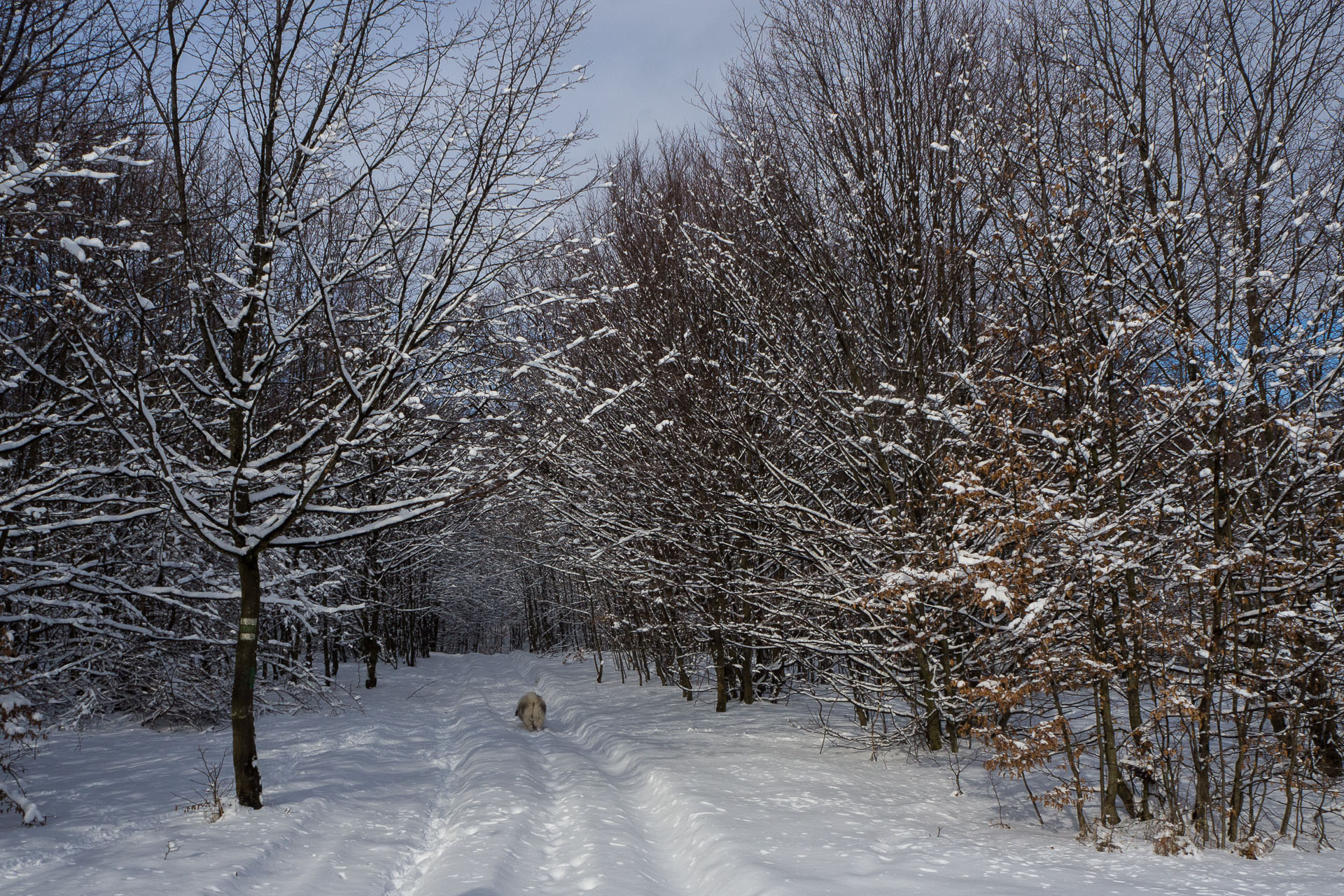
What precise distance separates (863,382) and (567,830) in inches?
232

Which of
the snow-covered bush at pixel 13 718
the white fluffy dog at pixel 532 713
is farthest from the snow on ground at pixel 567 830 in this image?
the white fluffy dog at pixel 532 713

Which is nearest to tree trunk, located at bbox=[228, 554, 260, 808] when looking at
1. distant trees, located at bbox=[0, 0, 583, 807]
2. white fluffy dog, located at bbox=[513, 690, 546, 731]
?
distant trees, located at bbox=[0, 0, 583, 807]

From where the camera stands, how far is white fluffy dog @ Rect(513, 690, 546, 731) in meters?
12.7

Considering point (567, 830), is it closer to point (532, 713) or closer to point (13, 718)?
point (13, 718)

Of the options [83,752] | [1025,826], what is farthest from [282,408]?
[1025,826]

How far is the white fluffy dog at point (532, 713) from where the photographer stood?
41.6 feet

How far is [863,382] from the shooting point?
30.7ft

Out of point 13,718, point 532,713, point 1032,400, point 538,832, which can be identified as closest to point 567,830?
point 538,832

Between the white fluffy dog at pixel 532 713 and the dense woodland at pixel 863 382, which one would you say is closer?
the dense woodland at pixel 863 382

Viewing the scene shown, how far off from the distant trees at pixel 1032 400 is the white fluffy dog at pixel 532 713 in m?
2.80

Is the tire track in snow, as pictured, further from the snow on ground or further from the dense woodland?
the dense woodland

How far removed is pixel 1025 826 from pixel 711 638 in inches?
265

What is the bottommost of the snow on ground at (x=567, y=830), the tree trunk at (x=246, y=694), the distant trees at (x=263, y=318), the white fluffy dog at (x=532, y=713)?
the white fluffy dog at (x=532, y=713)

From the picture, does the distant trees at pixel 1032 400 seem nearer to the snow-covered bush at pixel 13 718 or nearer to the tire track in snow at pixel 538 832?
the tire track in snow at pixel 538 832
